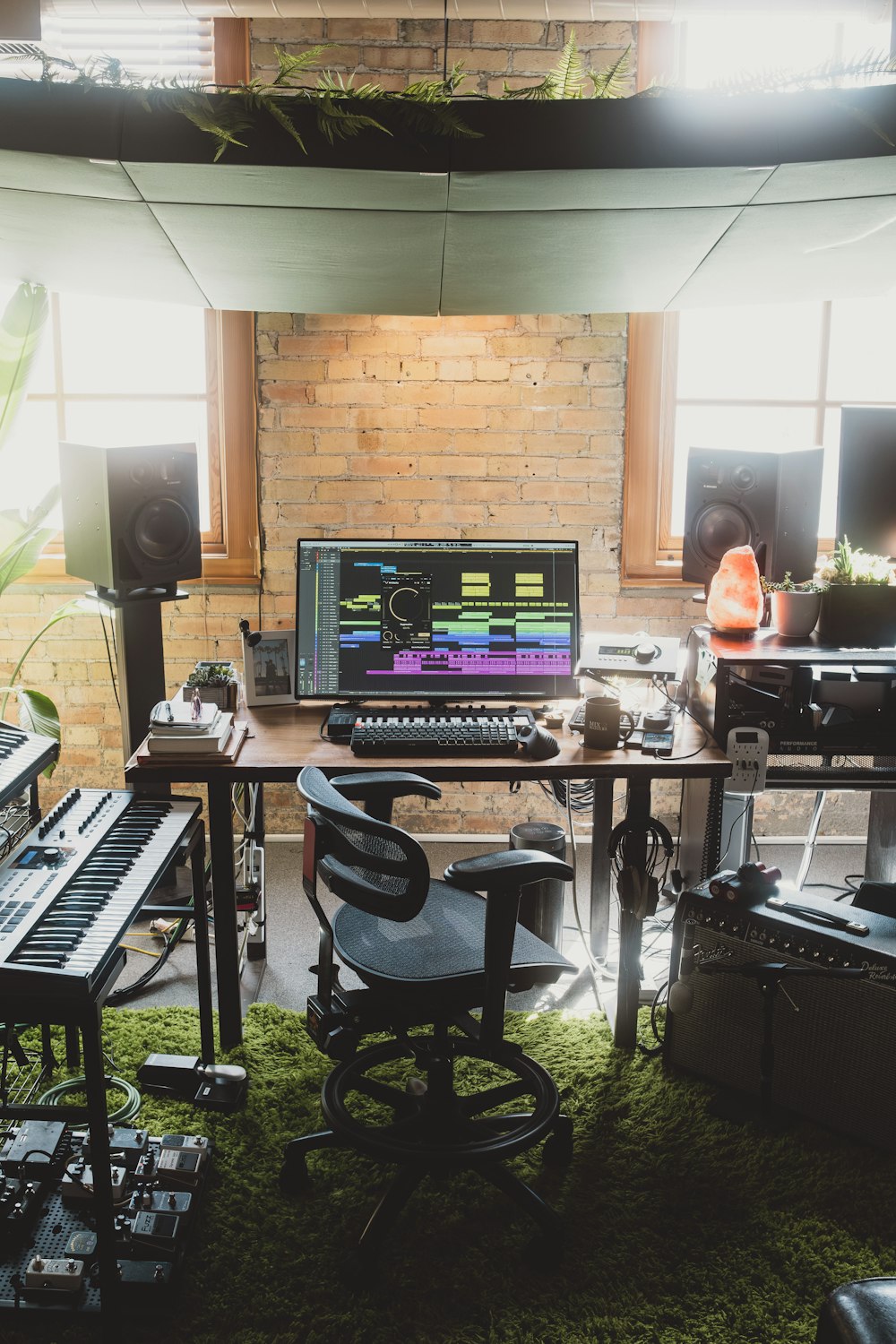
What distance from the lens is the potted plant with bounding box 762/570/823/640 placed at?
9.31 ft

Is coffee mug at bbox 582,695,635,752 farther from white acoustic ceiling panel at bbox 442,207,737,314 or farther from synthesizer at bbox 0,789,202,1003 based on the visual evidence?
white acoustic ceiling panel at bbox 442,207,737,314

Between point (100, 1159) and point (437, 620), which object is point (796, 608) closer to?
point (437, 620)

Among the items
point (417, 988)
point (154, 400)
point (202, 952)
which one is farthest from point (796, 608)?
point (154, 400)

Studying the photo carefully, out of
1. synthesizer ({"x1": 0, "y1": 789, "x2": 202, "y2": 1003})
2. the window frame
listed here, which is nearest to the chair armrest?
synthesizer ({"x1": 0, "y1": 789, "x2": 202, "y2": 1003})

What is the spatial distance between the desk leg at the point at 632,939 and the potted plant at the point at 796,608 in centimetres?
60

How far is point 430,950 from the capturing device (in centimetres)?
204

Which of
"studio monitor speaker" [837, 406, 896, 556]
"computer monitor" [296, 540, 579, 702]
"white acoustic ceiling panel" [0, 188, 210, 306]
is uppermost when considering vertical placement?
"white acoustic ceiling panel" [0, 188, 210, 306]

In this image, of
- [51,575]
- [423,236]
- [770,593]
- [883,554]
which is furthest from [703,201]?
[51,575]

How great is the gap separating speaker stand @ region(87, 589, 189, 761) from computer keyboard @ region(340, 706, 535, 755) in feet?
2.60

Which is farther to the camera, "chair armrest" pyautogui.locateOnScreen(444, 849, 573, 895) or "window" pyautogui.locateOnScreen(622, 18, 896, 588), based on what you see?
"window" pyautogui.locateOnScreen(622, 18, 896, 588)

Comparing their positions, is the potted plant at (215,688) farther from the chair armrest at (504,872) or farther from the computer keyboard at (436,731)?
the chair armrest at (504,872)

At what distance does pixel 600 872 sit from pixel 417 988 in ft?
4.57

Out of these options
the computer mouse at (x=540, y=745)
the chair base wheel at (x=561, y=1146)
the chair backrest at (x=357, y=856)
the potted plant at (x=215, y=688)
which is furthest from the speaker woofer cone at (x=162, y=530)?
the chair base wheel at (x=561, y=1146)

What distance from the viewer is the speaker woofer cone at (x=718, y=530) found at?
3117mm
